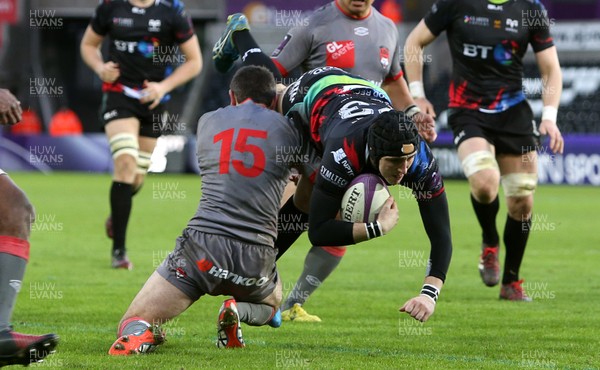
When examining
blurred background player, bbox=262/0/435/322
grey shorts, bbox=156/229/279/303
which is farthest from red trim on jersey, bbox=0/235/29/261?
blurred background player, bbox=262/0/435/322

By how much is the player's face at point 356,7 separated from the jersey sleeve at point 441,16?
49.3 inches

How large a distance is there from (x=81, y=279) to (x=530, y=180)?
12.6 feet

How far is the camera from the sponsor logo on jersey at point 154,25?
35.8 feet

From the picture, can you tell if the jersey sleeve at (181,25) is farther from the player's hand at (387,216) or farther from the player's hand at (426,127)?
the player's hand at (387,216)

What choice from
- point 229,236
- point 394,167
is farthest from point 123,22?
point 394,167

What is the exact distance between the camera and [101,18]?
1095 centimetres

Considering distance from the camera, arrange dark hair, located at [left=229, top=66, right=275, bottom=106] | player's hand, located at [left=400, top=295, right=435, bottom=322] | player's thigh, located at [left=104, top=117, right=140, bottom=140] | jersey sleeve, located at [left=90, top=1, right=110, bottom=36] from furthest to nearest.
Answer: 1. jersey sleeve, located at [left=90, top=1, right=110, bottom=36]
2. player's thigh, located at [left=104, top=117, right=140, bottom=140]
3. dark hair, located at [left=229, top=66, right=275, bottom=106]
4. player's hand, located at [left=400, top=295, right=435, bottom=322]

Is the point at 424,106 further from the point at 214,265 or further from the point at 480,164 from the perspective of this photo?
the point at 214,265

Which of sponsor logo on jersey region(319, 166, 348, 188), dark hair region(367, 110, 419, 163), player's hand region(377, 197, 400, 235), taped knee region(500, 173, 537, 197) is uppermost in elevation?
dark hair region(367, 110, 419, 163)

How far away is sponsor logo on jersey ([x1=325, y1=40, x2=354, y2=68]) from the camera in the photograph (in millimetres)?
7965

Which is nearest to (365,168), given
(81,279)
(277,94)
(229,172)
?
(229,172)

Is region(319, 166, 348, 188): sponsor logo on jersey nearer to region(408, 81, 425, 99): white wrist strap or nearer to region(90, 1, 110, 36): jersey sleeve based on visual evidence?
region(408, 81, 425, 99): white wrist strap

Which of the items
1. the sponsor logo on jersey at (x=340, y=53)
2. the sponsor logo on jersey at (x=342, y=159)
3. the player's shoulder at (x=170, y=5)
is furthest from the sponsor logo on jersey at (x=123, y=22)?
the sponsor logo on jersey at (x=342, y=159)

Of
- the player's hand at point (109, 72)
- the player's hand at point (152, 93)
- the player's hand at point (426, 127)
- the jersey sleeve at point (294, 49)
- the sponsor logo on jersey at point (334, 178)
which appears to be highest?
the sponsor logo on jersey at point (334, 178)
